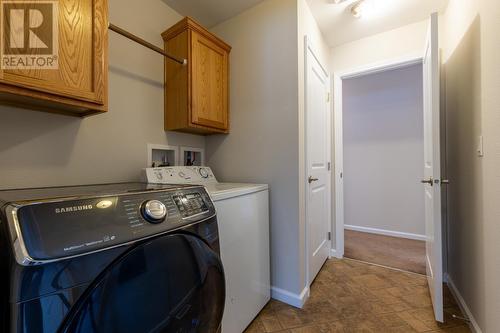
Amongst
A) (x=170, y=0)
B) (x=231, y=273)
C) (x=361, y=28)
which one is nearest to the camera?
(x=231, y=273)

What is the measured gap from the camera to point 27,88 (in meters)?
0.89

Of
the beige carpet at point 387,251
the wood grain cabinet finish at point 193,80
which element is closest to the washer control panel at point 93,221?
the wood grain cabinet finish at point 193,80

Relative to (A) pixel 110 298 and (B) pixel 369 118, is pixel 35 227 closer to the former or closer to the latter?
(A) pixel 110 298

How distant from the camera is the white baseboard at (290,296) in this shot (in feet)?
5.28

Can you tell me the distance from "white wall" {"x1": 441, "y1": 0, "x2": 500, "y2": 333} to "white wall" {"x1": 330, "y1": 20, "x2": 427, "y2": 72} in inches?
8.0

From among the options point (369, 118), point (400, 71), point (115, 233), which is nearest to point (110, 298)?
point (115, 233)

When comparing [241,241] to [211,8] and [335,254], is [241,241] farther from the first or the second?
[211,8]

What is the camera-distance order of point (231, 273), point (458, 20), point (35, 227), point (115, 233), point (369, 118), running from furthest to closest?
1. point (369, 118)
2. point (458, 20)
3. point (231, 273)
4. point (115, 233)
5. point (35, 227)

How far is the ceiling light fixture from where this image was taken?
1.78 m

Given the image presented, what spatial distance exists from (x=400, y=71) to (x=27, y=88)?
395cm

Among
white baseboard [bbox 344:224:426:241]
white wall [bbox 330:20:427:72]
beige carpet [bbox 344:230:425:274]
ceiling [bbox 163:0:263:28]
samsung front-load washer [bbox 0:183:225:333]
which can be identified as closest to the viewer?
samsung front-load washer [bbox 0:183:225:333]
